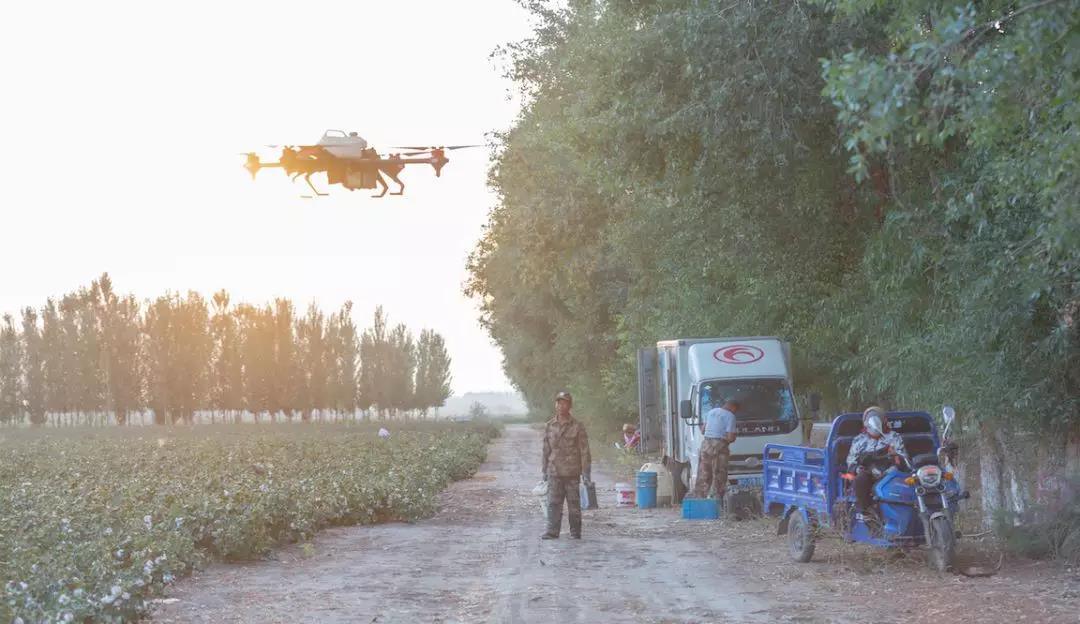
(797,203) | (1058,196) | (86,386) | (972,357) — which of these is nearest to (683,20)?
(797,203)

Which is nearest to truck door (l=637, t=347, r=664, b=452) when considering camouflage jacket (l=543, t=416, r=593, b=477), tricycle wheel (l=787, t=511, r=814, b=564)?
camouflage jacket (l=543, t=416, r=593, b=477)

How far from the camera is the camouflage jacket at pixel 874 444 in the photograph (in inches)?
527

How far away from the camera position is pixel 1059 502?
1386cm

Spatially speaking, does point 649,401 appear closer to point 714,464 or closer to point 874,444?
point 714,464

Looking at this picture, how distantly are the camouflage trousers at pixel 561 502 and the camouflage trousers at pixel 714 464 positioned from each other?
389 cm

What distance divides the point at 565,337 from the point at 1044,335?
35.6m

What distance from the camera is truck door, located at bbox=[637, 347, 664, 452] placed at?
84.0ft

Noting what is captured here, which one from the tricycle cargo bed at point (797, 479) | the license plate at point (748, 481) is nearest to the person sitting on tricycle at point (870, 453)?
the tricycle cargo bed at point (797, 479)

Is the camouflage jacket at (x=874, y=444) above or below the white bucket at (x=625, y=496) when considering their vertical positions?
above

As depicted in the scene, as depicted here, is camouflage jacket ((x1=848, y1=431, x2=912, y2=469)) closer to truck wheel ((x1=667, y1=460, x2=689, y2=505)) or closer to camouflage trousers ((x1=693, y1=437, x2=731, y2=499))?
camouflage trousers ((x1=693, y1=437, x2=731, y2=499))

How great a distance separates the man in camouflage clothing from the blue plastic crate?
2.88 metres

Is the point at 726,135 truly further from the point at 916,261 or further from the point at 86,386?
the point at 86,386

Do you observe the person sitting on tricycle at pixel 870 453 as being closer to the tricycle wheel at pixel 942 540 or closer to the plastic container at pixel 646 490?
the tricycle wheel at pixel 942 540

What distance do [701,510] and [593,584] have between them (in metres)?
7.70
